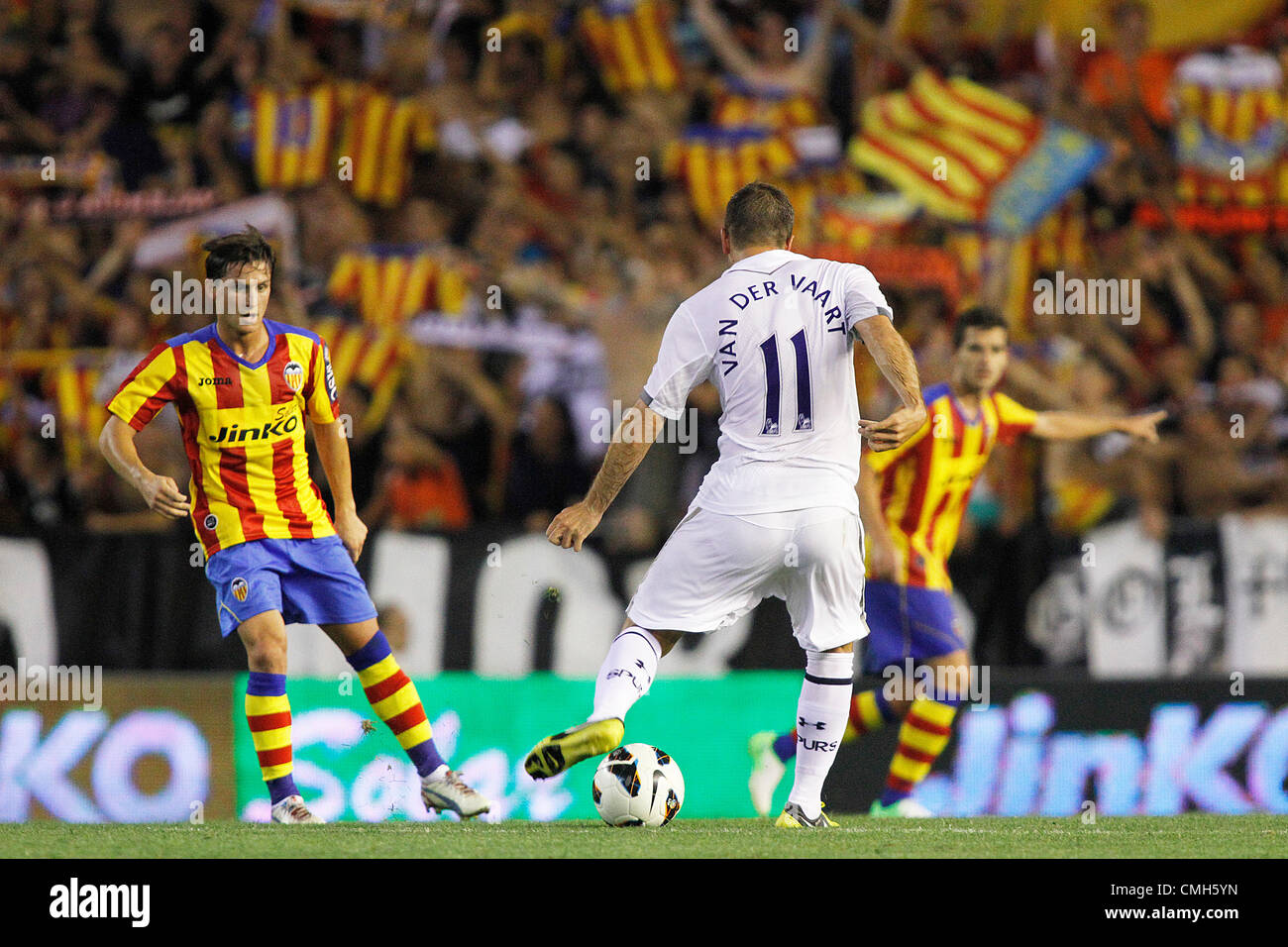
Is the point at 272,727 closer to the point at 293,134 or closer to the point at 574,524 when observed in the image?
the point at 574,524

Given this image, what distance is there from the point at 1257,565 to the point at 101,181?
816 centimetres

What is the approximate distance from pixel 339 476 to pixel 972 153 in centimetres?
684

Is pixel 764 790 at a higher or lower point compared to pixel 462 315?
lower

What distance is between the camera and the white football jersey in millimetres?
6000

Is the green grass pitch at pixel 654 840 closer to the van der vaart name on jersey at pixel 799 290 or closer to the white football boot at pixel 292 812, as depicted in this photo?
the white football boot at pixel 292 812

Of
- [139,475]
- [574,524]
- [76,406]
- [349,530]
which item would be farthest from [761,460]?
[76,406]

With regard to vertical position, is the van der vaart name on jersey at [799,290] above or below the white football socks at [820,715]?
above

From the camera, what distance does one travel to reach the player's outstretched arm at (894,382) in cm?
559

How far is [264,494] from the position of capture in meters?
6.66

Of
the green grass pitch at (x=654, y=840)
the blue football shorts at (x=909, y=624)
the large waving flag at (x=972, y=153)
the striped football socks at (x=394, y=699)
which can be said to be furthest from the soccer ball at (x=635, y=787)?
the large waving flag at (x=972, y=153)

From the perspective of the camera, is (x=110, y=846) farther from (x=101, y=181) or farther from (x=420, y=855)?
(x=101, y=181)

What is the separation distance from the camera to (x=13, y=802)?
29.5 feet

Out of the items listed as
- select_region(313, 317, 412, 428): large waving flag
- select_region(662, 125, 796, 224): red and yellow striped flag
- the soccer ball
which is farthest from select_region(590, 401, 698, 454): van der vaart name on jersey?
the soccer ball
